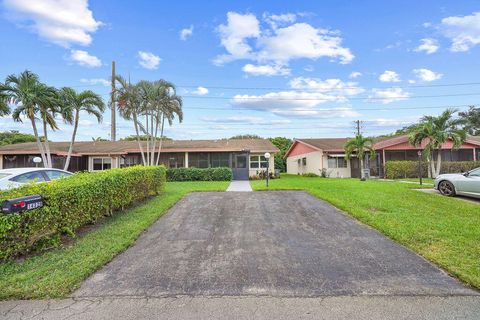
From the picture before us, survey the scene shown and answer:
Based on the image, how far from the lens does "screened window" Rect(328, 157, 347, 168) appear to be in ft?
79.3

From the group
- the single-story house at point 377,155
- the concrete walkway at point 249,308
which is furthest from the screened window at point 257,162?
the concrete walkway at point 249,308

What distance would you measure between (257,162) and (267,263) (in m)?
18.6

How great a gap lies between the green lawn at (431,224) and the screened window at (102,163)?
18806 mm

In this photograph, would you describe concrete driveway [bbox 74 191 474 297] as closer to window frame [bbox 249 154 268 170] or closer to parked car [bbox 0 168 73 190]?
parked car [bbox 0 168 73 190]

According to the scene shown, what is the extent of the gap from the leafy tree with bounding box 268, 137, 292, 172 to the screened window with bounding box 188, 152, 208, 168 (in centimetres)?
1740

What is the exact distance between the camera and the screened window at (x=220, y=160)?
851 inches

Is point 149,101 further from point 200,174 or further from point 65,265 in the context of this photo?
point 65,265

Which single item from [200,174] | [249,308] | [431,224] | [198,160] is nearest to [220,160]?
[198,160]

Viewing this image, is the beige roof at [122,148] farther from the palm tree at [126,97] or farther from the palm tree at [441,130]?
the palm tree at [441,130]

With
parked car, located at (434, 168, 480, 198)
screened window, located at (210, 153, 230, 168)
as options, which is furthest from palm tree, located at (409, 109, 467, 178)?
screened window, located at (210, 153, 230, 168)

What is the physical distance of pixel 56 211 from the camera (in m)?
4.83

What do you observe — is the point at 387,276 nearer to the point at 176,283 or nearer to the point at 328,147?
the point at 176,283

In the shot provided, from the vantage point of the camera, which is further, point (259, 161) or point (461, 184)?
point (259, 161)

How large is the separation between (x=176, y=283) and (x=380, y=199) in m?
8.24
